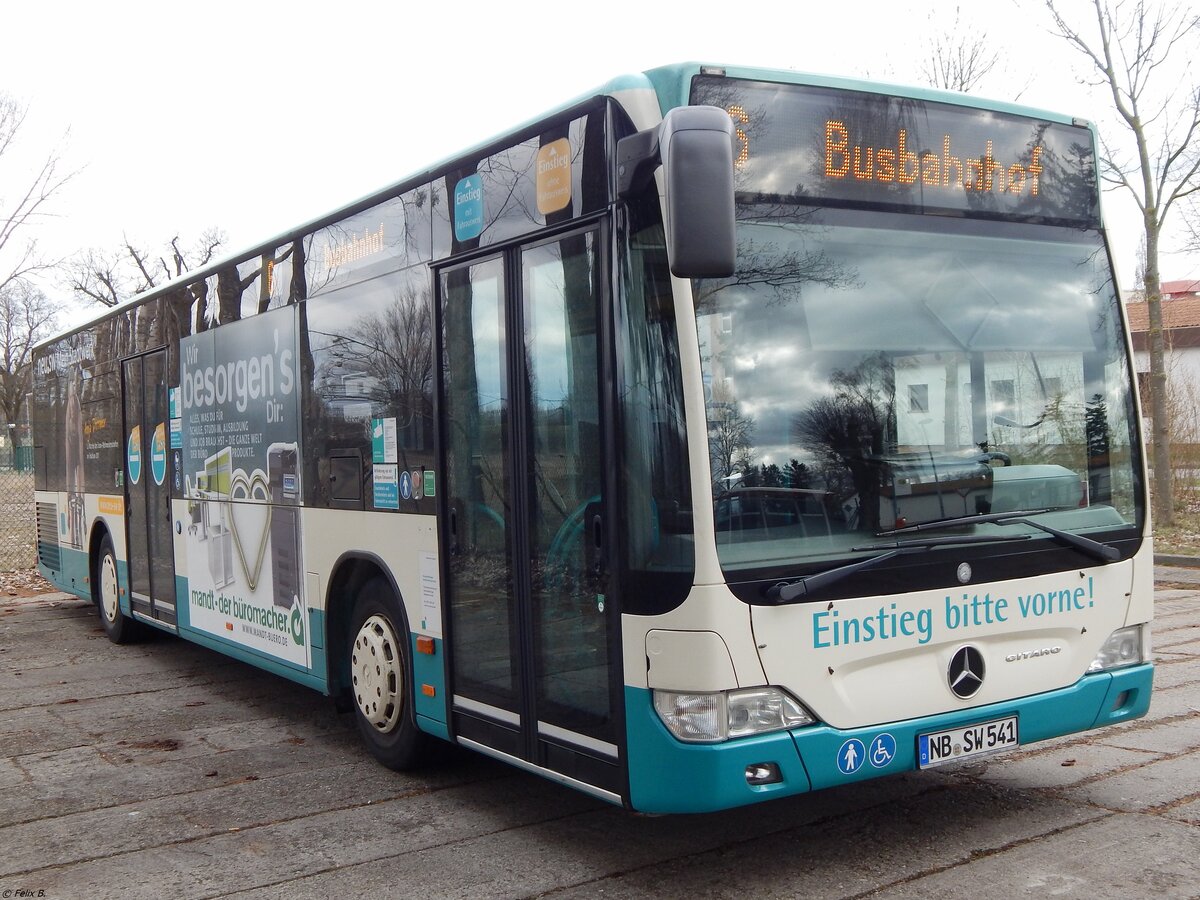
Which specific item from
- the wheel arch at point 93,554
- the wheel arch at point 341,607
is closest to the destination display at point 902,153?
the wheel arch at point 341,607

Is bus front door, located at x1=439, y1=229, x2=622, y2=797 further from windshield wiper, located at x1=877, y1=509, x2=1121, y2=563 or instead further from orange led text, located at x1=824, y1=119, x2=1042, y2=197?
windshield wiper, located at x1=877, y1=509, x2=1121, y2=563

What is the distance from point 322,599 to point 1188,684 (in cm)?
547

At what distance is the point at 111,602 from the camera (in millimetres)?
10820

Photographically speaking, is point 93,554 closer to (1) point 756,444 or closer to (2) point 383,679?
(2) point 383,679

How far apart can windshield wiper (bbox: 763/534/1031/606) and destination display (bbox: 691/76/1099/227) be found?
1295mm

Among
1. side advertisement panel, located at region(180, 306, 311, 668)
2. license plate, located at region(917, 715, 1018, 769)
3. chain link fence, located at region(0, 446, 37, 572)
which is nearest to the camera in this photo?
license plate, located at region(917, 715, 1018, 769)

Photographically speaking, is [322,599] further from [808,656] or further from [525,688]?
[808,656]

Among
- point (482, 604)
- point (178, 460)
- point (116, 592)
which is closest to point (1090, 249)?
point (482, 604)

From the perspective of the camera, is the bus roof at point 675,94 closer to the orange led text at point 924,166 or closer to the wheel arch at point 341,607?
the orange led text at point 924,166

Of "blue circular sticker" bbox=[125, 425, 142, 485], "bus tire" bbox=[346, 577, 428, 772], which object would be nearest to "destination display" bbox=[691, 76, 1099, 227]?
"bus tire" bbox=[346, 577, 428, 772]

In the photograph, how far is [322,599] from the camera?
21.9ft

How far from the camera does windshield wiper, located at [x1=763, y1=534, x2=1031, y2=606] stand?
412 centimetres

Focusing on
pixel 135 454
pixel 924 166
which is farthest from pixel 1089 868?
pixel 135 454

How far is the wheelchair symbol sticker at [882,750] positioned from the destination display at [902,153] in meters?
2.00
